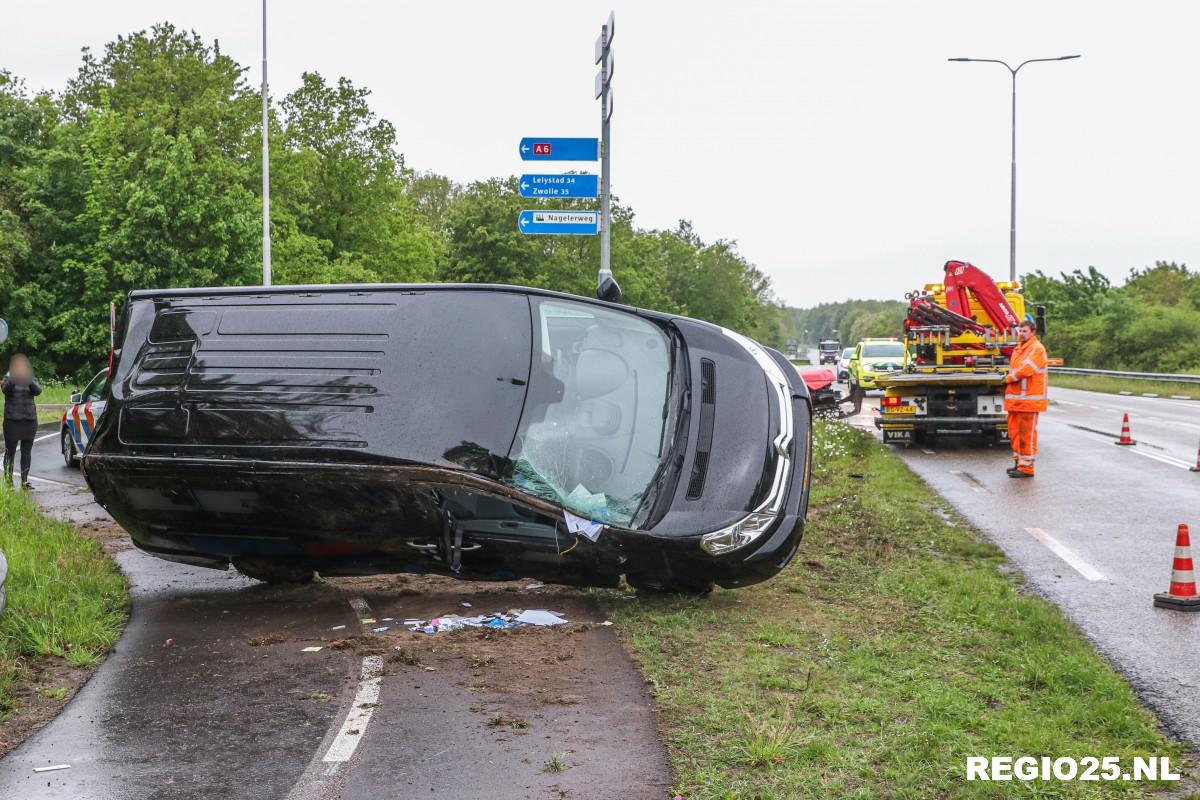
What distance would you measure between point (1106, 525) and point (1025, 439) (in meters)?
3.79

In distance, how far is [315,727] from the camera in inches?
211

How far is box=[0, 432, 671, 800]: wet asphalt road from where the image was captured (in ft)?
15.2

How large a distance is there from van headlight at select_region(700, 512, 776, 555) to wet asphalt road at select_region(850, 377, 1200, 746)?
6.35ft

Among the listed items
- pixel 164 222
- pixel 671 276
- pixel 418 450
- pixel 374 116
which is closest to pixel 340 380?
pixel 418 450

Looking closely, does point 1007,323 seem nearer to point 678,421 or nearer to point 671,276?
point 678,421

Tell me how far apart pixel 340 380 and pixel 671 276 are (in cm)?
7918

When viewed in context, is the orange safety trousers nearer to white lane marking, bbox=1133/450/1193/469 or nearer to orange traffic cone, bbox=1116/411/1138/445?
white lane marking, bbox=1133/450/1193/469

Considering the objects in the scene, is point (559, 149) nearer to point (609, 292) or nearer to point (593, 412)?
point (609, 292)

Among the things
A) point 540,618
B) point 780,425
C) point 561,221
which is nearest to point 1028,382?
point 561,221

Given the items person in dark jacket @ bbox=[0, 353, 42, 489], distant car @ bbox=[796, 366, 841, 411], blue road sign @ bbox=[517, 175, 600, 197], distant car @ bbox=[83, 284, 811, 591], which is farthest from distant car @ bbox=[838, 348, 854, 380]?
distant car @ bbox=[83, 284, 811, 591]

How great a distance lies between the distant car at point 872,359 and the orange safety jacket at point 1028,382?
18828 mm

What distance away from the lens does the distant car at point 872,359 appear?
34719 mm

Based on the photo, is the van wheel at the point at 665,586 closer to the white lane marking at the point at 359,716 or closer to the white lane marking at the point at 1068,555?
the white lane marking at the point at 359,716

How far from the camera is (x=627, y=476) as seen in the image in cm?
727
